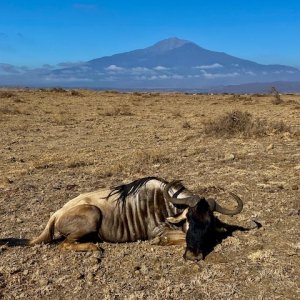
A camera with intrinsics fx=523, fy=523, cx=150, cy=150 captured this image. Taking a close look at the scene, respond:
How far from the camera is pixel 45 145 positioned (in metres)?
15.8

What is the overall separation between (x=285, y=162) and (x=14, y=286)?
736cm

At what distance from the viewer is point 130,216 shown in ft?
22.2

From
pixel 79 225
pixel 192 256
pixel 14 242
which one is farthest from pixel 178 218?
pixel 14 242

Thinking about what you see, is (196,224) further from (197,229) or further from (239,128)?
(239,128)

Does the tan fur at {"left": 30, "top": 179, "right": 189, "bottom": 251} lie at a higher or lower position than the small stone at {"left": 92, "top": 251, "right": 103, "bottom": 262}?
higher

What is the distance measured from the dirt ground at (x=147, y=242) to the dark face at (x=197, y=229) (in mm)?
147

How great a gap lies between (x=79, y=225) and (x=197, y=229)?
4.99ft

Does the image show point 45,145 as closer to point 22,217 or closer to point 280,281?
point 22,217

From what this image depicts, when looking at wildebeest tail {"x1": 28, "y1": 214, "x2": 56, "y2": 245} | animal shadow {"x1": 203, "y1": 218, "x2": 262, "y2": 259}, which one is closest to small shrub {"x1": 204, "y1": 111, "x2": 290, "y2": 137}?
animal shadow {"x1": 203, "y1": 218, "x2": 262, "y2": 259}

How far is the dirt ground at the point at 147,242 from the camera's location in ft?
18.4

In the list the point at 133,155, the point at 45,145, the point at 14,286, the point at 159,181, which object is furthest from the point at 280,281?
the point at 45,145

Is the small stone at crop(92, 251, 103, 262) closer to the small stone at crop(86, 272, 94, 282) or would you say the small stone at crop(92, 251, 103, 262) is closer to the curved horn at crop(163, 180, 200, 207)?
the small stone at crop(86, 272, 94, 282)

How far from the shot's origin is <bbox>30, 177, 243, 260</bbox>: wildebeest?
660 cm

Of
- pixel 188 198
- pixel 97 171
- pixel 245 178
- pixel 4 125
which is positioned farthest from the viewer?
pixel 4 125
